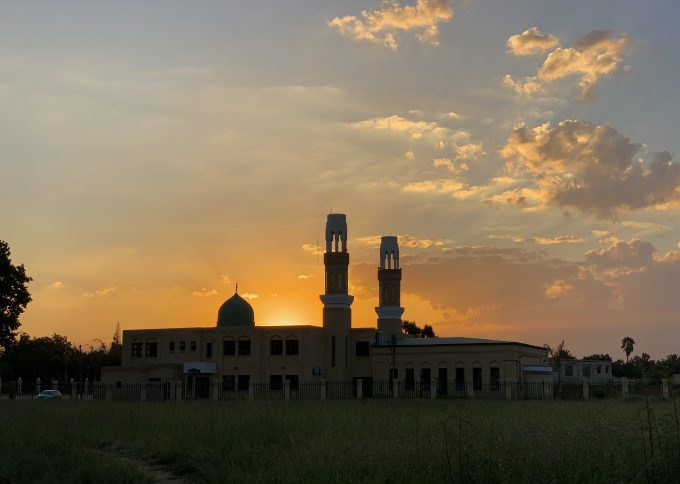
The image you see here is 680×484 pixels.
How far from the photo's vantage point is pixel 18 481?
1917 centimetres

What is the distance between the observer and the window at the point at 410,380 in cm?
7088

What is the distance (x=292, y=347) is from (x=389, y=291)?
1151 centimetres

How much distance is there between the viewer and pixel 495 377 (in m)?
68.0

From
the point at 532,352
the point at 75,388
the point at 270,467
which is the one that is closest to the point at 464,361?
the point at 532,352

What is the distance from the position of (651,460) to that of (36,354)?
9668cm

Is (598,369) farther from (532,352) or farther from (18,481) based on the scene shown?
(18,481)

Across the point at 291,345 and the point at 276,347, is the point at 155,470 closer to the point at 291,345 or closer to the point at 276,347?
the point at 291,345

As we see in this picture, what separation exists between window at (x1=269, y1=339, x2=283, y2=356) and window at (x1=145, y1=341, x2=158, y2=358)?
1176cm

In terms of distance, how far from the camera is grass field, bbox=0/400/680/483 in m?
14.9

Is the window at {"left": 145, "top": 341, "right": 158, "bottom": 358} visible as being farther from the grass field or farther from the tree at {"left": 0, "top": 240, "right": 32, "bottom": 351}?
the grass field

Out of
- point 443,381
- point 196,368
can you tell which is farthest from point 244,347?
point 443,381

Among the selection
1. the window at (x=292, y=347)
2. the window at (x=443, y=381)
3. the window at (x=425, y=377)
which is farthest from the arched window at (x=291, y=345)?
the window at (x=443, y=381)

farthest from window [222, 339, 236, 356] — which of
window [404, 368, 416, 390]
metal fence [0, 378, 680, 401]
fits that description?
window [404, 368, 416, 390]

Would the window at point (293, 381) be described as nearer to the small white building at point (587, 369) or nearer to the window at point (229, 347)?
the window at point (229, 347)
